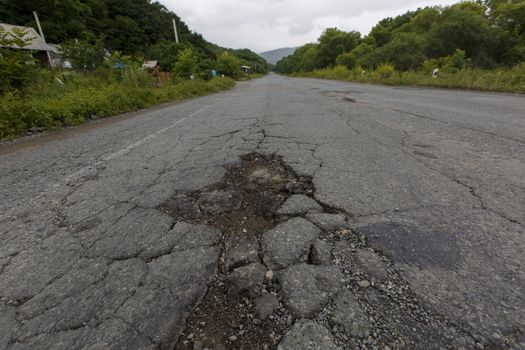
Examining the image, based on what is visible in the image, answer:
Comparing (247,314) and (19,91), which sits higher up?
(19,91)

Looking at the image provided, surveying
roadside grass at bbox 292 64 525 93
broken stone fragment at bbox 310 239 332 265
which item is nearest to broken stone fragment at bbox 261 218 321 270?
broken stone fragment at bbox 310 239 332 265

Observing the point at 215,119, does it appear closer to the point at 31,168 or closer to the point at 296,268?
the point at 31,168

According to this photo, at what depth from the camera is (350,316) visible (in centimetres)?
97

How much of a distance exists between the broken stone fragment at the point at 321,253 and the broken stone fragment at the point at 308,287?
45 millimetres

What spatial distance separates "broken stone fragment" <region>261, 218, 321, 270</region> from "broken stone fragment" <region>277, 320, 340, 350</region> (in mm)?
326

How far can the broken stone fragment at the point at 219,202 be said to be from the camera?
1807 millimetres

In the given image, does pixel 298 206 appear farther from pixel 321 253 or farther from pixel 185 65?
pixel 185 65

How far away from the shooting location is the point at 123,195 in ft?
6.86

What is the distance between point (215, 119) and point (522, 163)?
4.94 metres

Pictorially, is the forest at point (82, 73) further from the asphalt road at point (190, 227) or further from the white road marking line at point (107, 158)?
the white road marking line at point (107, 158)

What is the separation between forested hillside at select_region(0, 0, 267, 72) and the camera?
81.3ft

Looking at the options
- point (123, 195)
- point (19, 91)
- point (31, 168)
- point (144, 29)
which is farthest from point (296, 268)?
point (144, 29)

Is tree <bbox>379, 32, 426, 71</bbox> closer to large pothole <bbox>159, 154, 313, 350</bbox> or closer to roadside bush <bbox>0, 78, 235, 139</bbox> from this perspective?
roadside bush <bbox>0, 78, 235, 139</bbox>

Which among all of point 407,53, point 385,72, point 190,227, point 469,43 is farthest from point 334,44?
point 190,227
